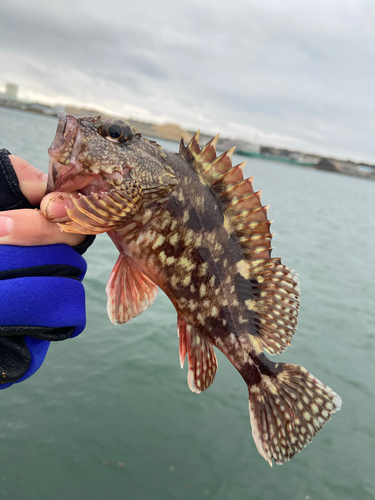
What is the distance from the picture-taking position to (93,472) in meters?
4.80

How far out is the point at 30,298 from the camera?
92.7 inches

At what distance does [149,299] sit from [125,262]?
1.27 feet

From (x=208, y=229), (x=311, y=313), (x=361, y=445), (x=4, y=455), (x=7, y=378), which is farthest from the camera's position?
(x=311, y=313)

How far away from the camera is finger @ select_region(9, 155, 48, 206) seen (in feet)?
8.21

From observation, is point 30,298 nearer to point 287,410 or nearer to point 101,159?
point 101,159

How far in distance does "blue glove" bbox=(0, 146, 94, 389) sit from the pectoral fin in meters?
0.36

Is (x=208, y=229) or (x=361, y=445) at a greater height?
(x=208, y=229)

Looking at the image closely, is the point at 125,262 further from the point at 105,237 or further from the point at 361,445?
the point at 105,237

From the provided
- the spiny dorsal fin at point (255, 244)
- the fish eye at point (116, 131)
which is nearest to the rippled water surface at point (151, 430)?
the spiny dorsal fin at point (255, 244)

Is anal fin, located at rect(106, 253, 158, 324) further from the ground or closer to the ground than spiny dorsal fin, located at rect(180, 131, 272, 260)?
closer to the ground

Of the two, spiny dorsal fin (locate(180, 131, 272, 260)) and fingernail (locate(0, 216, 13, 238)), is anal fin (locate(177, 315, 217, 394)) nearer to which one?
spiny dorsal fin (locate(180, 131, 272, 260))

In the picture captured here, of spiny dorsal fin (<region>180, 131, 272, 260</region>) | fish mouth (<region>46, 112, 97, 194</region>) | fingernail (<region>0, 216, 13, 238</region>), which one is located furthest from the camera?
spiny dorsal fin (<region>180, 131, 272, 260</region>)

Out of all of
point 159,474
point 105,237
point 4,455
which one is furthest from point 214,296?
point 105,237

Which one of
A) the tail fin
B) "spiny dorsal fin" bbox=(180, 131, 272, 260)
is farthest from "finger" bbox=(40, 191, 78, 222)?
the tail fin
